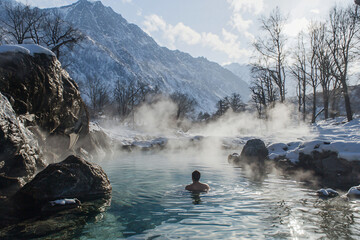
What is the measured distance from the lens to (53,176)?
619cm

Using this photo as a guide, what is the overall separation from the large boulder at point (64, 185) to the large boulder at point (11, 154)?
79cm

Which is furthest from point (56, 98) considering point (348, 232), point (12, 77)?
point (348, 232)

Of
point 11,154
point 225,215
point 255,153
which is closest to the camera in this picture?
point 225,215

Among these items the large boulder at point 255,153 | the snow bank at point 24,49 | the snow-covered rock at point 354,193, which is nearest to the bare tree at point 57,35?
the snow bank at point 24,49

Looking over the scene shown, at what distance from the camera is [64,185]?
6.29m

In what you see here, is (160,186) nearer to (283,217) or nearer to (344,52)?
(283,217)

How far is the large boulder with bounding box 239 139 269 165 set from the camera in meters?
13.7

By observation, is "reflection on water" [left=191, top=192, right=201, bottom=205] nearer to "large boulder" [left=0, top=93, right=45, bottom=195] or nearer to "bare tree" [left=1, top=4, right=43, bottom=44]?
"large boulder" [left=0, top=93, right=45, bottom=195]

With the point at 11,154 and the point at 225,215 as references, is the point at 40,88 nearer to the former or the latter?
the point at 11,154

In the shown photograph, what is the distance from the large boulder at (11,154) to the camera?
6.04 meters

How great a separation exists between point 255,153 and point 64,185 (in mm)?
10415

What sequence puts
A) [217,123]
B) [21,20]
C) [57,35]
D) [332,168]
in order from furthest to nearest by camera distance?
[217,123] → [57,35] → [21,20] → [332,168]

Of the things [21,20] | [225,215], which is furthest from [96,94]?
[225,215]

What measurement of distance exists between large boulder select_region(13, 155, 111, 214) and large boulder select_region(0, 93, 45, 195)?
2.59 feet
